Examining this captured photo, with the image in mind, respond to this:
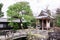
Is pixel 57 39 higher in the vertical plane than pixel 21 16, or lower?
lower

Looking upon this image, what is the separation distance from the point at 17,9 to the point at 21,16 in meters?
0.80

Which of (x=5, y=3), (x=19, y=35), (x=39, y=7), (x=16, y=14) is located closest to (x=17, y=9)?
(x=16, y=14)

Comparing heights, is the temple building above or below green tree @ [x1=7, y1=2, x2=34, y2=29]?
below

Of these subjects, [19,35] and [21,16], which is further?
[21,16]

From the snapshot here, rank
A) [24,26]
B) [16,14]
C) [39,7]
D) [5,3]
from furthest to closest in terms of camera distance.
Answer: [39,7] < [5,3] < [24,26] < [16,14]

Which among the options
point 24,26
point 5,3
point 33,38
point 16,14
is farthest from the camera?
point 5,3

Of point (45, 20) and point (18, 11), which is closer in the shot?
point (18, 11)

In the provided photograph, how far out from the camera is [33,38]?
15.1 meters

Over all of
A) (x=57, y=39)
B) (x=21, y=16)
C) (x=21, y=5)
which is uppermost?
(x=21, y=5)

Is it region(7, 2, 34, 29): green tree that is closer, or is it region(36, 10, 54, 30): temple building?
region(7, 2, 34, 29): green tree

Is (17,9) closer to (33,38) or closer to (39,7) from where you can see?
(33,38)

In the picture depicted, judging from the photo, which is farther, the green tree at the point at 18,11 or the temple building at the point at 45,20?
the temple building at the point at 45,20

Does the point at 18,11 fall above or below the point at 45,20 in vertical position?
above

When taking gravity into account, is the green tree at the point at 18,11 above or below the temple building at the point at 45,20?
above
